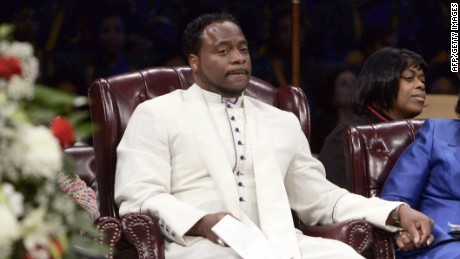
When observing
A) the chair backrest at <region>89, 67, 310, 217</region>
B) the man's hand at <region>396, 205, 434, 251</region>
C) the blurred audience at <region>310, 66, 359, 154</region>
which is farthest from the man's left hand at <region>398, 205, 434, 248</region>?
the blurred audience at <region>310, 66, 359, 154</region>

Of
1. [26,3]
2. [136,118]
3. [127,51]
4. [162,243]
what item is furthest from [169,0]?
[162,243]

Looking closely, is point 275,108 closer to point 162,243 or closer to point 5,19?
point 162,243

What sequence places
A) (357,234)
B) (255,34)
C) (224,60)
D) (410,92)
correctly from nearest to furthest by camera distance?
(357,234), (224,60), (410,92), (255,34)

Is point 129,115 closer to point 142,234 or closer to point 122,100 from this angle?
point 122,100

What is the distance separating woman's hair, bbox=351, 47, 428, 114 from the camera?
443 cm

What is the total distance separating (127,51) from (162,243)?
7.20 feet

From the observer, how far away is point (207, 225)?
3314 mm

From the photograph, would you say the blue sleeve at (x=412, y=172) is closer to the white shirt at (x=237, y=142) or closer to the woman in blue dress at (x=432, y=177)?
the woman in blue dress at (x=432, y=177)

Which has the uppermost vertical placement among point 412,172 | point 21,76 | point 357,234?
→ point 21,76

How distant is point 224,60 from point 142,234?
0.75m

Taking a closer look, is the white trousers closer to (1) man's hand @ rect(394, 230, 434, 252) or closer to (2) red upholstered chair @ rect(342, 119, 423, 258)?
(1) man's hand @ rect(394, 230, 434, 252)

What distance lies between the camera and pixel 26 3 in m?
5.25

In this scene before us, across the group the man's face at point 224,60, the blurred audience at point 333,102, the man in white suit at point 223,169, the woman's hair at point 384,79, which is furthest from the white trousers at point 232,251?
the blurred audience at point 333,102

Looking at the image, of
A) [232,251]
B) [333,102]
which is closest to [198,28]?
[232,251]
